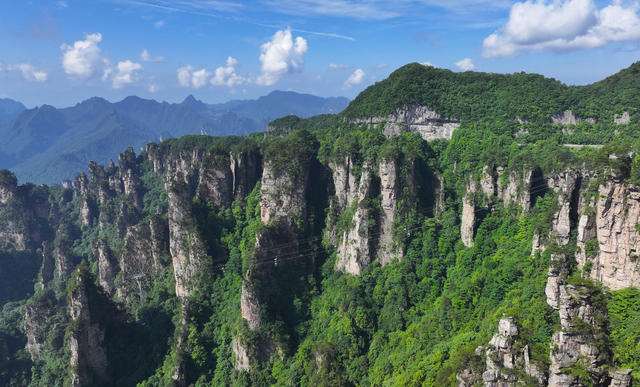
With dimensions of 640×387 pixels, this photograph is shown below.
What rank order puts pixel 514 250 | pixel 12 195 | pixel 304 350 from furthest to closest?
pixel 12 195, pixel 304 350, pixel 514 250

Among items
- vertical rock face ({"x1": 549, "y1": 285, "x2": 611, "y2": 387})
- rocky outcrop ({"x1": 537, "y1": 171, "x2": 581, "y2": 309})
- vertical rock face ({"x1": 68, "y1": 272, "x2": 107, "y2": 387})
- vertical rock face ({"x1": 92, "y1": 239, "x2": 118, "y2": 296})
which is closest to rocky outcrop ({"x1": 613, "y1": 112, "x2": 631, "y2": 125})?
rocky outcrop ({"x1": 537, "y1": 171, "x2": 581, "y2": 309})

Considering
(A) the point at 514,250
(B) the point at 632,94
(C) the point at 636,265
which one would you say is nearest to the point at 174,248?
(A) the point at 514,250

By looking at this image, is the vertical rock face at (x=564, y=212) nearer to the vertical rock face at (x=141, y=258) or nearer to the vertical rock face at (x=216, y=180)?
the vertical rock face at (x=216, y=180)

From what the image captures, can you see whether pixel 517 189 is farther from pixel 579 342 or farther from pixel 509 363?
pixel 509 363

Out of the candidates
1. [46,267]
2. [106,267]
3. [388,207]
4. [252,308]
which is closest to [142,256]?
[106,267]

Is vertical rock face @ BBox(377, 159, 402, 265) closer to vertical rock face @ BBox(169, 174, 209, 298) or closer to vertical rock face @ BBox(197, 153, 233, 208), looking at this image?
vertical rock face @ BBox(169, 174, 209, 298)

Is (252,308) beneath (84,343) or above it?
above

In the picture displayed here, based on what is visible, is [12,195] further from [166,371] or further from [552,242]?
[552,242]
